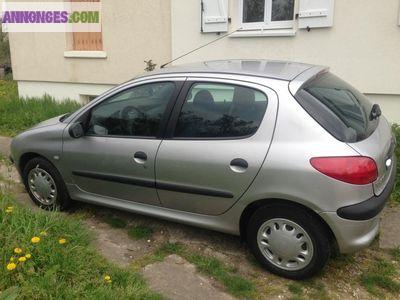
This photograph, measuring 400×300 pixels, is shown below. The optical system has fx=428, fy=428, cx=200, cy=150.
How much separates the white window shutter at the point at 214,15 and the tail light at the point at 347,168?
182 inches

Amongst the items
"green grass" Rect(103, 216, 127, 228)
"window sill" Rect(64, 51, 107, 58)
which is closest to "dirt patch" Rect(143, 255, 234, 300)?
"green grass" Rect(103, 216, 127, 228)

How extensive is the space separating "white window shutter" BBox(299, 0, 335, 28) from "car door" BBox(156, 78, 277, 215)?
3482mm

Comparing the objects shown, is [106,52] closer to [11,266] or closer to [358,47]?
[358,47]

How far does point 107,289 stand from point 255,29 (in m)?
5.21

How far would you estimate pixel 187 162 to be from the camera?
341cm

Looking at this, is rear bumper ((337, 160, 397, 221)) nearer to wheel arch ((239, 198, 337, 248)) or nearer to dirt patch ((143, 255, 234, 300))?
wheel arch ((239, 198, 337, 248))

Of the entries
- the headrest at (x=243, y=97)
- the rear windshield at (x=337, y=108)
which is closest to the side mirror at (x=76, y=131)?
the headrest at (x=243, y=97)

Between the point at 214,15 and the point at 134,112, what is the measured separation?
3.85 metres

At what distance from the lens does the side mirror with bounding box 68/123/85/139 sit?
3.92 meters

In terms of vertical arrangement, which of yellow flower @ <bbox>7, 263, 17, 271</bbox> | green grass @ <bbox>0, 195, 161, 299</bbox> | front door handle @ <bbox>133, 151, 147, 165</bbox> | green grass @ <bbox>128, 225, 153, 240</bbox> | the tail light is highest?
the tail light

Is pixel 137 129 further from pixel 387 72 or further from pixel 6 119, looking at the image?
pixel 6 119

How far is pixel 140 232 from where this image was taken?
4059 millimetres

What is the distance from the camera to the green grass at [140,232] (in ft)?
13.1

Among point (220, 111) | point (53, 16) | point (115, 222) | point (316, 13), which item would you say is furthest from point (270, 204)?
point (53, 16)
